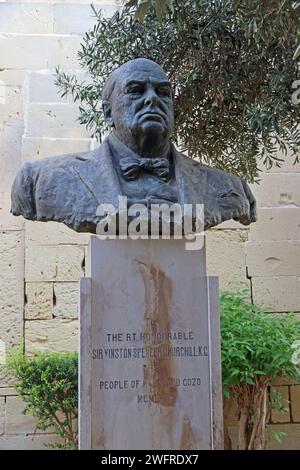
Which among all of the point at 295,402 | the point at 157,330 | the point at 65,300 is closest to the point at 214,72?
the point at 157,330

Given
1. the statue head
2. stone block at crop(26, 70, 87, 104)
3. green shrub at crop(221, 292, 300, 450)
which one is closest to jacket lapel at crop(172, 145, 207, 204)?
the statue head

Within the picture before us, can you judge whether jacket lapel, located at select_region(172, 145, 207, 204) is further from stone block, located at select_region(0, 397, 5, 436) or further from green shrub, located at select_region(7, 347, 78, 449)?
stone block, located at select_region(0, 397, 5, 436)

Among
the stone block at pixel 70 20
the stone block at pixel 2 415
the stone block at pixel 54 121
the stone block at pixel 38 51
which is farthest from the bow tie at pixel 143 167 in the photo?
the stone block at pixel 70 20

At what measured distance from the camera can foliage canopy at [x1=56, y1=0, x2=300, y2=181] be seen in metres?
4.14

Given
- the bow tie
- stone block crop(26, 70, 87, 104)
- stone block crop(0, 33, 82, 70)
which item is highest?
stone block crop(0, 33, 82, 70)

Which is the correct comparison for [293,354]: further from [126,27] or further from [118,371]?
[126,27]

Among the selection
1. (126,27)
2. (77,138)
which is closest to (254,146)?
(126,27)

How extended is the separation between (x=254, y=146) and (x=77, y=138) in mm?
1642

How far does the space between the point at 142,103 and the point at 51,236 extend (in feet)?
8.00

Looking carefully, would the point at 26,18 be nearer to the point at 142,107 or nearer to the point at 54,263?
the point at 54,263

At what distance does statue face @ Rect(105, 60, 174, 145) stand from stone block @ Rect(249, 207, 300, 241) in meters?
2.58

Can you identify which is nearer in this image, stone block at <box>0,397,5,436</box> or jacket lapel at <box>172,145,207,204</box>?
jacket lapel at <box>172,145,207,204</box>

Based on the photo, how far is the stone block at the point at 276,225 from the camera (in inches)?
223

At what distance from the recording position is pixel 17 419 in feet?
16.7
